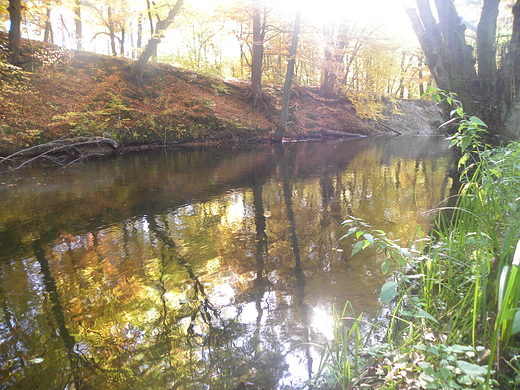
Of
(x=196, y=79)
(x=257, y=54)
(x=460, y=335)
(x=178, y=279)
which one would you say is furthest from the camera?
(x=196, y=79)

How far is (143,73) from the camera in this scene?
15.1 m

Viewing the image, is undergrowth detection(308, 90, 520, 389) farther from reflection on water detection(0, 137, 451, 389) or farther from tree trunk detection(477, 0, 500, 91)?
tree trunk detection(477, 0, 500, 91)

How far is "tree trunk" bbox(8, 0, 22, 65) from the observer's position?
10789mm

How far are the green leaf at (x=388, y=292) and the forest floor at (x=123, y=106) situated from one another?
1076cm

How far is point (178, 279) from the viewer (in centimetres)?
290

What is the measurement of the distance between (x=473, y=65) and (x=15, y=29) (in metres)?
14.5

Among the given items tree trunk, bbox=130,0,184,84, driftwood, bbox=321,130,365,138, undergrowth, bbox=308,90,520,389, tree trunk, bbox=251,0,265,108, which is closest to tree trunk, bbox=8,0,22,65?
tree trunk, bbox=130,0,184,84

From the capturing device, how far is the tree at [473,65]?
5.21 meters

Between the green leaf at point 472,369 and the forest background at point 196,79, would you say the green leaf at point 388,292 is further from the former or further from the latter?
the forest background at point 196,79

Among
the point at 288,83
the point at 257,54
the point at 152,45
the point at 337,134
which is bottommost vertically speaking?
the point at 337,134

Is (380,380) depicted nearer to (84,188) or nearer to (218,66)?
(84,188)

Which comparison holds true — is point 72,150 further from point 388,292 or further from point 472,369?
point 472,369

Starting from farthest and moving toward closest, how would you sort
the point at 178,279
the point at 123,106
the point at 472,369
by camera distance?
the point at 123,106
the point at 178,279
the point at 472,369

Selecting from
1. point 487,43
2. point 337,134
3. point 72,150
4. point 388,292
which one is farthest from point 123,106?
point 337,134
